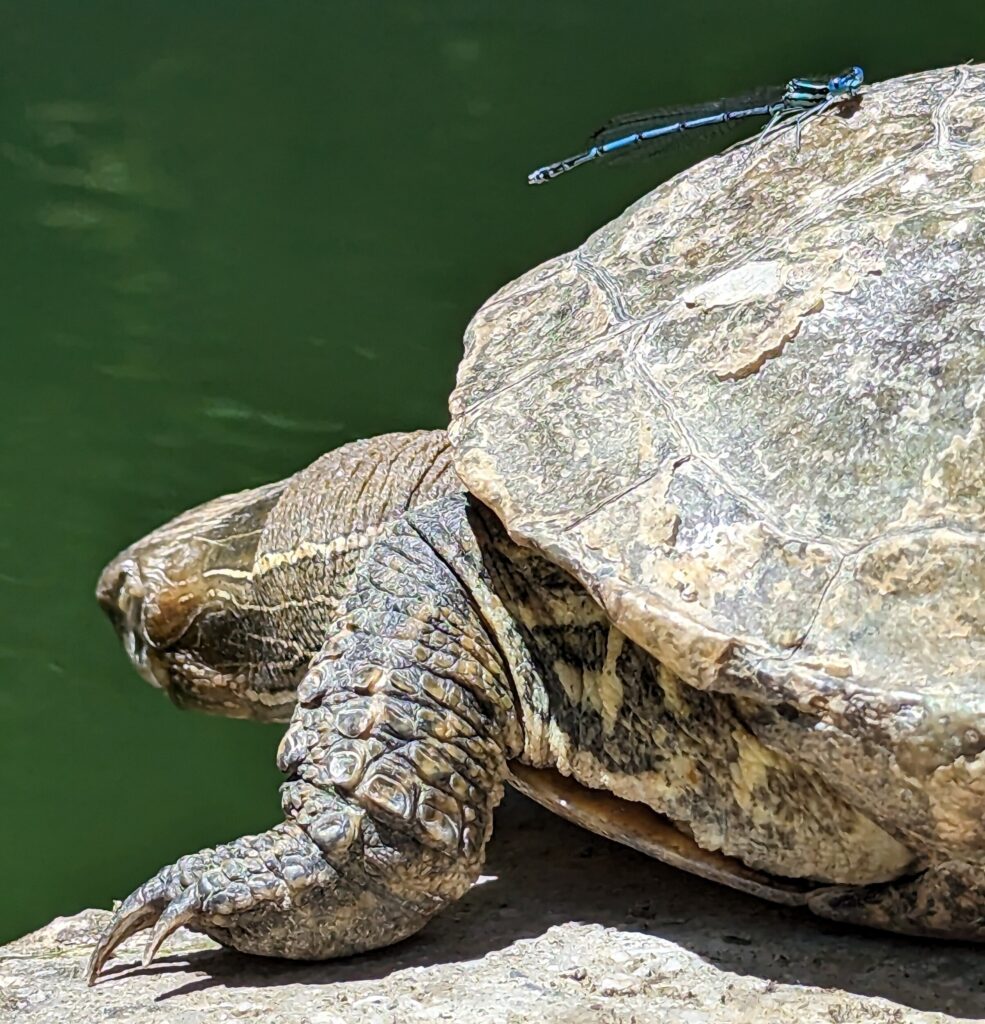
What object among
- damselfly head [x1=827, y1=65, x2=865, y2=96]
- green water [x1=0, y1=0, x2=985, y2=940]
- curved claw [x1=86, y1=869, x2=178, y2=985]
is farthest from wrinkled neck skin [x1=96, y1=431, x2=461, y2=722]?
green water [x1=0, y1=0, x2=985, y2=940]

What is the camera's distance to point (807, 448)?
189 cm

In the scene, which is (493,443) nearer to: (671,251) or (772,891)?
(671,251)

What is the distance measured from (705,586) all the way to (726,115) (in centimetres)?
130

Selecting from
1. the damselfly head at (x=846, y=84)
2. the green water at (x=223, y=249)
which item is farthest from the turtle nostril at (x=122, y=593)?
the damselfly head at (x=846, y=84)

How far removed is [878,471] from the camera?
1.84 meters

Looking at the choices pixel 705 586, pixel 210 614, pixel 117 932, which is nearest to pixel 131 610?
pixel 210 614

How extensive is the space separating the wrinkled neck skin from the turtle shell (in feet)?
2.46

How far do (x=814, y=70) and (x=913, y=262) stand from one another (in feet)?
10.0

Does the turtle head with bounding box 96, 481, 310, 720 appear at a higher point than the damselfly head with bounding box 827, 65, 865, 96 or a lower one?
lower

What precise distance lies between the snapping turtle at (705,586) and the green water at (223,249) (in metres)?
2.69

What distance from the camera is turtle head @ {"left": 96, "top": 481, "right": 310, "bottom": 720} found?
3203 mm

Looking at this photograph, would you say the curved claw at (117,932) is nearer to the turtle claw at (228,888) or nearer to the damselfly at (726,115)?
the turtle claw at (228,888)

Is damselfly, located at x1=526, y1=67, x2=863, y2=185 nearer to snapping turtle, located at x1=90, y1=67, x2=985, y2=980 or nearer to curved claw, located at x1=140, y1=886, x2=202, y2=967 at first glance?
snapping turtle, located at x1=90, y1=67, x2=985, y2=980

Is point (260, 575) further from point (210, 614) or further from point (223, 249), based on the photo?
point (223, 249)
